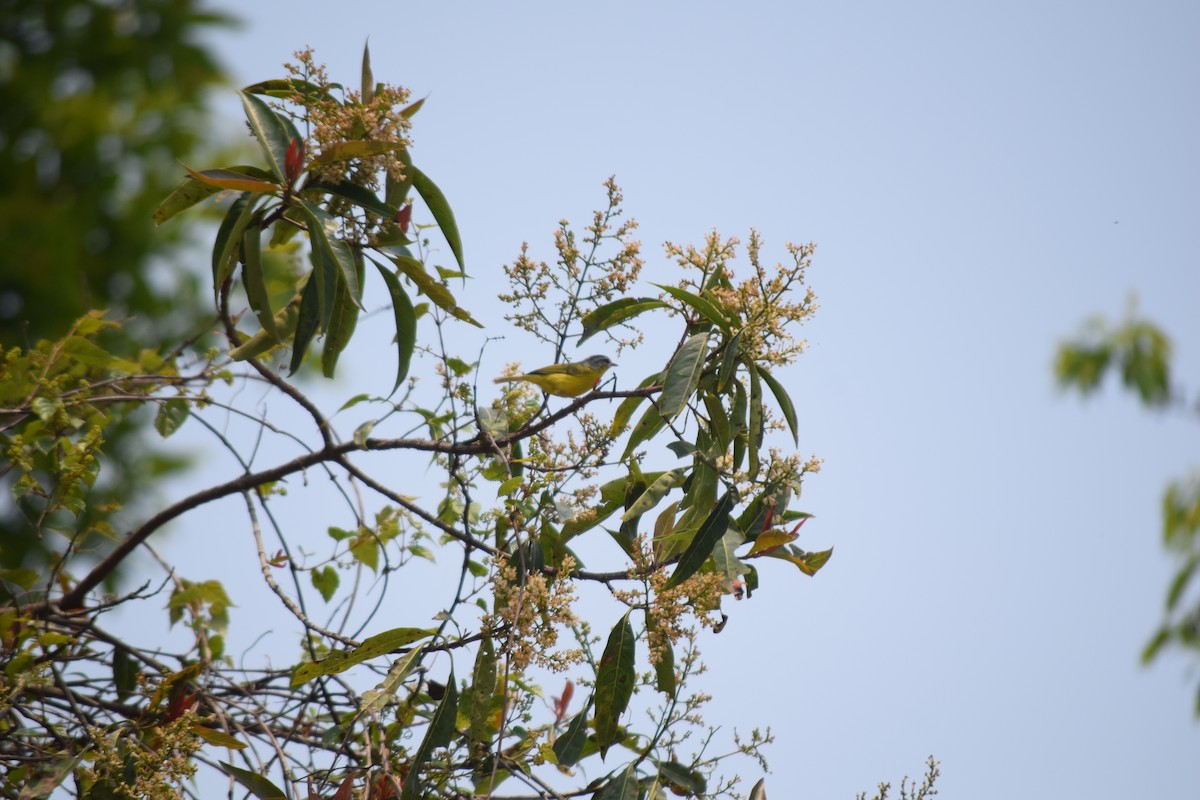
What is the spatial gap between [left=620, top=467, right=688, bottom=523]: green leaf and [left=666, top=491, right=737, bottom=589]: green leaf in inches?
7.1

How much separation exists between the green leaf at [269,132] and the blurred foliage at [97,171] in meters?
1.10

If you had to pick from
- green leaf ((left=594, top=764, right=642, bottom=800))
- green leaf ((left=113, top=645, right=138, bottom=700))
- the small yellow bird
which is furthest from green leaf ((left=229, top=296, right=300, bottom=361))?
green leaf ((left=594, top=764, right=642, bottom=800))

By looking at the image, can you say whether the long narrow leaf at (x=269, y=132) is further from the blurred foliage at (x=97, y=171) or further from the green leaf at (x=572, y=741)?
the green leaf at (x=572, y=741)

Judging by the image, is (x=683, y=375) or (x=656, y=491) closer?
(x=683, y=375)

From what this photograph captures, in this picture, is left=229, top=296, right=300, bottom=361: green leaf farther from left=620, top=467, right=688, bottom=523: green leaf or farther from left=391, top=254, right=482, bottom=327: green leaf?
left=620, top=467, right=688, bottom=523: green leaf

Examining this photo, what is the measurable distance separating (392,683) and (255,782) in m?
0.36

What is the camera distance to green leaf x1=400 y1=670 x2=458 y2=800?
5.21 ft

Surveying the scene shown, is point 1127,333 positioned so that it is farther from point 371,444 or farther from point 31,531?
point 31,531

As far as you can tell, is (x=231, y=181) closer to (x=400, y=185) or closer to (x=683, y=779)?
(x=400, y=185)

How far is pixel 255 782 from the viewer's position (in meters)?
1.62

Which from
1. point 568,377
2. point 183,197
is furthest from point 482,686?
point 183,197

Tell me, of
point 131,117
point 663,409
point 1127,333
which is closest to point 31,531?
point 131,117

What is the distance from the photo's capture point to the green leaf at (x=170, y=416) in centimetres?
252

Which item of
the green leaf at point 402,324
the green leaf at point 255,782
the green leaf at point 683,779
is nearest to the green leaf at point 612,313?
the green leaf at point 402,324
